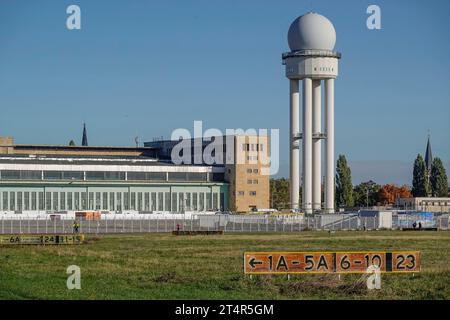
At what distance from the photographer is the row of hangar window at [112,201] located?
5384 inches

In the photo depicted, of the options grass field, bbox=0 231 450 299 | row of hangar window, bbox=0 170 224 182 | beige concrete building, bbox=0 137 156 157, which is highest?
beige concrete building, bbox=0 137 156 157

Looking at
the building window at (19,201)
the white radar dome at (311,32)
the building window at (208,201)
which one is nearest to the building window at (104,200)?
the building window at (19,201)

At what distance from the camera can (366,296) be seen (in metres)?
38.0

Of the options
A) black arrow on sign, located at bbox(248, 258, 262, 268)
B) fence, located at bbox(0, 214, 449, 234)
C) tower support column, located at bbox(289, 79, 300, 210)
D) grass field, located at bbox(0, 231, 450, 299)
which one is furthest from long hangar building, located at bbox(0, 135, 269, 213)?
black arrow on sign, located at bbox(248, 258, 262, 268)

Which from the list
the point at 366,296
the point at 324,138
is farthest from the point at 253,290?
the point at 324,138

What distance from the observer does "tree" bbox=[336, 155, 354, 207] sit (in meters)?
178

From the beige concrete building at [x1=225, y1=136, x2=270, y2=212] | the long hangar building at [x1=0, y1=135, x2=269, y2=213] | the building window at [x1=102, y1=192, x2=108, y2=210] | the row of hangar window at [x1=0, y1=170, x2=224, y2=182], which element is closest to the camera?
the long hangar building at [x1=0, y1=135, x2=269, y2=213]

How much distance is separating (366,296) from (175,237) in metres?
46.4

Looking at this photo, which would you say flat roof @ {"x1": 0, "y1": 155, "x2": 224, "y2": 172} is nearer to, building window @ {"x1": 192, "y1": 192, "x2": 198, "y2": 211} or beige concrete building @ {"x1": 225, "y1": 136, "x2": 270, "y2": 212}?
building window @ {"x1": 192, "y1": 192, "x2": 198, "y2": 211}

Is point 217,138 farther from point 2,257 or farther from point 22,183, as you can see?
point 2,257

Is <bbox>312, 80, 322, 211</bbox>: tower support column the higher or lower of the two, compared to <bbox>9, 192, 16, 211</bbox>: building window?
higher

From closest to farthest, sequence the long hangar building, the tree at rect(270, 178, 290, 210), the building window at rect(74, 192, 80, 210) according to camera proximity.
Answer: the long hangar building < the building window at rect(74, 192, 80, 210) < the tree at rect(270, 178, 290, 210)

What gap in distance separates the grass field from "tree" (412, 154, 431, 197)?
123674 mm

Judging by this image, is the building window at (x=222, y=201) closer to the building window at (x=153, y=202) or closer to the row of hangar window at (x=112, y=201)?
the row of hangar window at (x=112, y=201)
